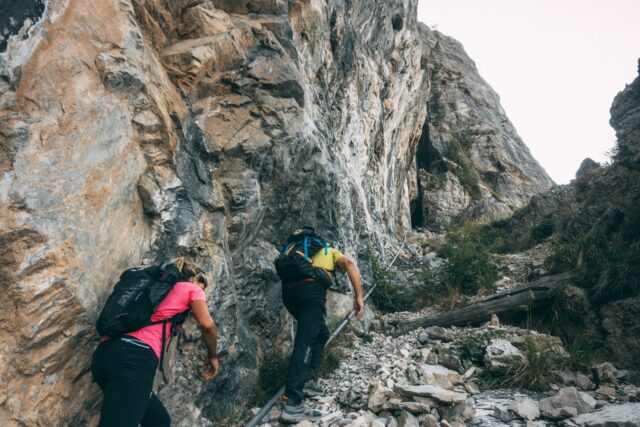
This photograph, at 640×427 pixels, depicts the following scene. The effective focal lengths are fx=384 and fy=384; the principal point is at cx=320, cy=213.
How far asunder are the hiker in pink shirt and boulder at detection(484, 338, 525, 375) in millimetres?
3397

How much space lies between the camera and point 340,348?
5.84 m

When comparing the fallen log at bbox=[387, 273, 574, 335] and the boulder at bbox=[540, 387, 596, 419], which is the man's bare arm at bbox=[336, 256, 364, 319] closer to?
the boulder at bbox=[540, 387, 596, 419]

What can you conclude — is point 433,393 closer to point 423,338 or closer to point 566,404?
point 566,404

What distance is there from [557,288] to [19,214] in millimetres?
6859

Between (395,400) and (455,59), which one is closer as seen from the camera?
(395,400)

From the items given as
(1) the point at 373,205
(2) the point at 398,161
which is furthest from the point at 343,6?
(2) the point at 398,161

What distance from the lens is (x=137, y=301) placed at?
2732 mm

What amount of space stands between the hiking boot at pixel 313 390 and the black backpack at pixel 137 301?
7.26 ft

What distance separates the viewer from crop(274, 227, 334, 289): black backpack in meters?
4.35

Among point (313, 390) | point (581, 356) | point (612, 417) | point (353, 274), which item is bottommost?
point (313, 390)

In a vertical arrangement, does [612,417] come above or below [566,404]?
above

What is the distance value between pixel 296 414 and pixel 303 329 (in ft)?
2.76

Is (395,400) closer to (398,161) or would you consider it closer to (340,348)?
(340,348)

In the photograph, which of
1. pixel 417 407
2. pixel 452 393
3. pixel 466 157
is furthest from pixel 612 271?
pixel 466 157
